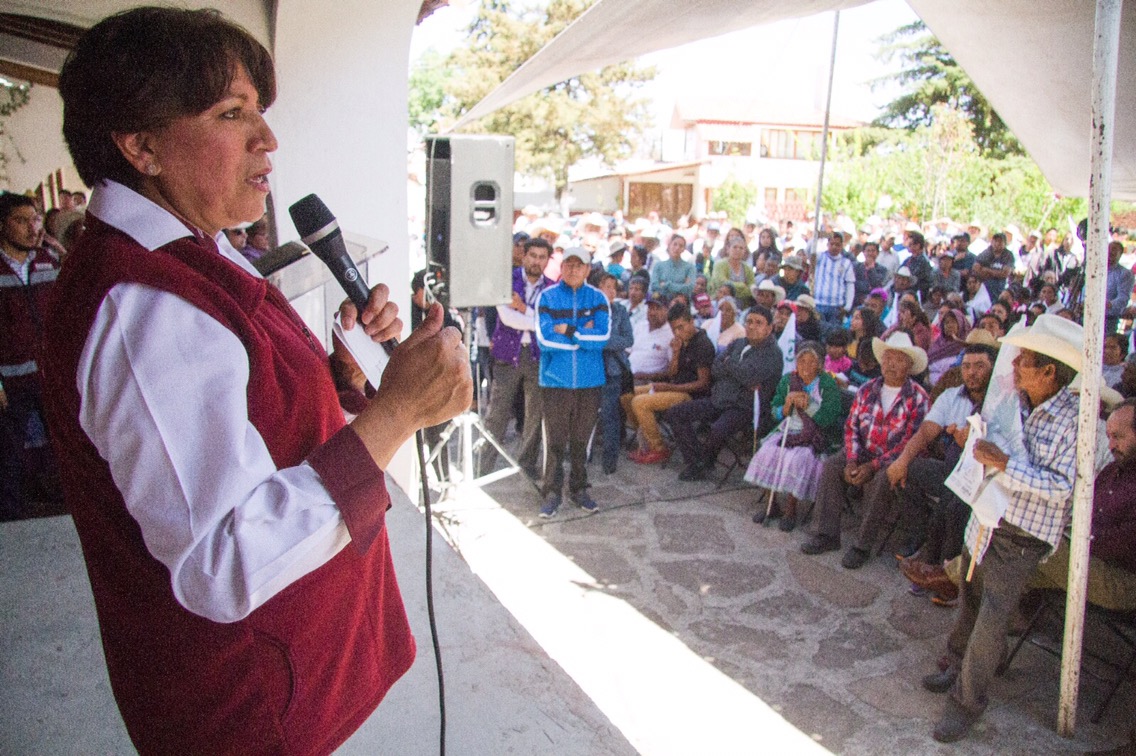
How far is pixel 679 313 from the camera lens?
A: 264 inches

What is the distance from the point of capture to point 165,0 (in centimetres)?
274

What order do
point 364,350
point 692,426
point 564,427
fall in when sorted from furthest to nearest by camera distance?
point 692,426 < point 564,427 < point 364,350

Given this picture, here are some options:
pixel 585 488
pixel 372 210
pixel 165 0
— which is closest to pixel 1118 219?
pixel 585 488

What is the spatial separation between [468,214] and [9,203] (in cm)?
243

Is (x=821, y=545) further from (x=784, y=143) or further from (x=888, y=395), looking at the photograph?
(x=784, y=143)

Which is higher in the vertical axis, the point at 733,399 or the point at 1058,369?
the point at 1058,369

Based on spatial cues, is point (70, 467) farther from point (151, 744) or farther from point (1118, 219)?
point (1118, 219)

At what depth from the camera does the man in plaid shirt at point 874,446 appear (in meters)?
4.77

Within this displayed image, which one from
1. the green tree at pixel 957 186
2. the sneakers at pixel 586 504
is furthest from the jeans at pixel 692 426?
the green tree at pixel 957 186

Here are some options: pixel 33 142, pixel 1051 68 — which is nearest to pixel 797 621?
pixel 1051 68

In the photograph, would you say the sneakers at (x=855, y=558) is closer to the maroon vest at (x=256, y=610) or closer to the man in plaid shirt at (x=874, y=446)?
the man in plaid shirt at (x=874, y=446)

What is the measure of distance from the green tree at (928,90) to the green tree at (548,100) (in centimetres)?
→ 1077

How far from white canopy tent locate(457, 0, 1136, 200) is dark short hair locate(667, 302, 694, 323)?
202 centimetres

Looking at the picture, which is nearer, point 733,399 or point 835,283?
point 733,399
